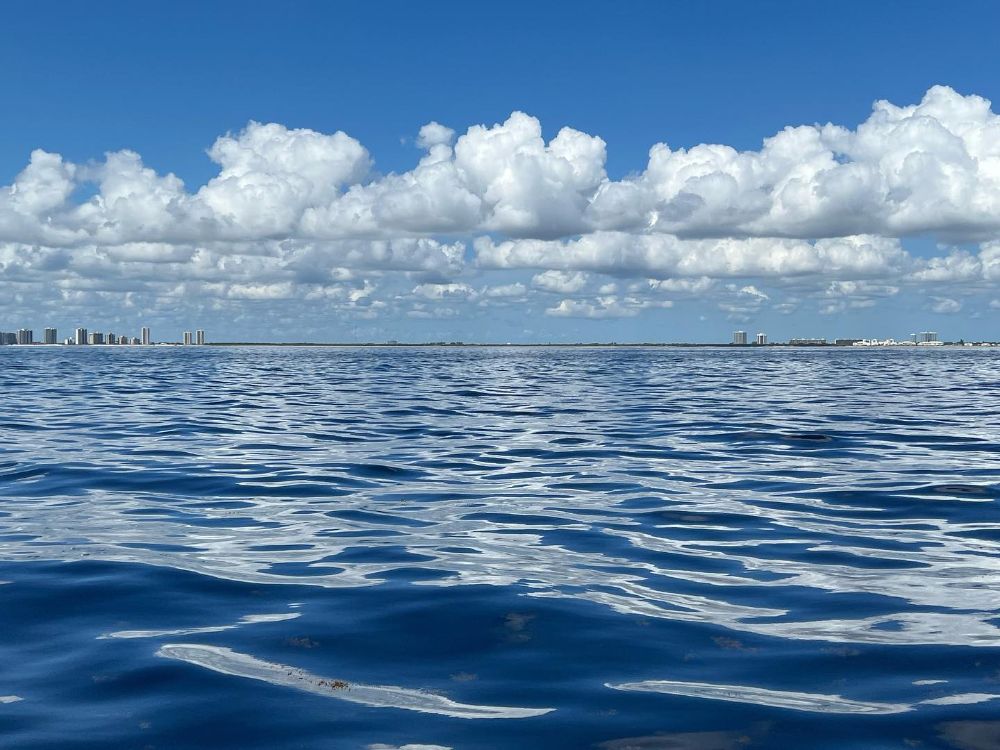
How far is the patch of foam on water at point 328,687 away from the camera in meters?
7.37

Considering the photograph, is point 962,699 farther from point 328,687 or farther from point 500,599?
point 328,687

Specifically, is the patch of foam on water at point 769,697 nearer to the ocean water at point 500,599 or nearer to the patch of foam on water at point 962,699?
the ocean water at point 500,599

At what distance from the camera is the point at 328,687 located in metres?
7.84

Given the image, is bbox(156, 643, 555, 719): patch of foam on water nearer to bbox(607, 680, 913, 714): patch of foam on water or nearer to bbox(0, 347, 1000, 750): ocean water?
bbox(0, 347, 1000, 750): ocean water

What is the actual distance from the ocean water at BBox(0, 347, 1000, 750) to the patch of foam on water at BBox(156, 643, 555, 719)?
3 centimetres

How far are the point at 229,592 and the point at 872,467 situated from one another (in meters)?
16.2

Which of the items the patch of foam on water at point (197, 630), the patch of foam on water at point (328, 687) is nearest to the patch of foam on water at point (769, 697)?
the patch of foam on water at point (328, 687)

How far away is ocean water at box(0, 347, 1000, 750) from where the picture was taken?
7.20 metres

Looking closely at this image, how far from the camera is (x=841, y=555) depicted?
13070 mm

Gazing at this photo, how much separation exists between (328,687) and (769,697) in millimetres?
3482

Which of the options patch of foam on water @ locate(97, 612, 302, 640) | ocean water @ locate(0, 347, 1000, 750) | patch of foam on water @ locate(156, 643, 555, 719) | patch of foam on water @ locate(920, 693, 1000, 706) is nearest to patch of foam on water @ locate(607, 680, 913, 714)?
ocean water @ locate(0, 347, 1000, 750)

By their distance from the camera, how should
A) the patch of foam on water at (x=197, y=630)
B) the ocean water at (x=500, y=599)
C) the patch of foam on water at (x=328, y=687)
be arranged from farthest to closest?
the patch of foam on water at (x=197, y=630), the patch of foam on water at (x=328, y=687), the ocean water at (x=500, y=599)

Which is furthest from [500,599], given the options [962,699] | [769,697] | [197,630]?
[962,699]

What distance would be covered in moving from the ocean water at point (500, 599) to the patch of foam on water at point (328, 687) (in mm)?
30
